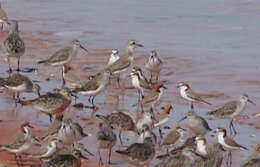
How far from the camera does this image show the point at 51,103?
45.3 ft

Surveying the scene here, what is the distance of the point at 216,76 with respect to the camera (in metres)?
18.2

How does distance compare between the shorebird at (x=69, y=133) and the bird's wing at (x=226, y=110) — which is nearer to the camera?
the shorebird at (x=69, y=133)

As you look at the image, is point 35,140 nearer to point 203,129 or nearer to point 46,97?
point 46,97

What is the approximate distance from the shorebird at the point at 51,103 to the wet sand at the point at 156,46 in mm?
268

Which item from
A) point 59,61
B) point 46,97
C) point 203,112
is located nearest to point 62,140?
point 46,97

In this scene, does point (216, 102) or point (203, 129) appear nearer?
point (203, 129)

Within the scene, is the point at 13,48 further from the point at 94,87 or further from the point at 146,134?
the point at 146,134

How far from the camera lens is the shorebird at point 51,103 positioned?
13.8 meters

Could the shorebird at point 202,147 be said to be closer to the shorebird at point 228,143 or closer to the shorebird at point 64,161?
the shorebird at point 228,143

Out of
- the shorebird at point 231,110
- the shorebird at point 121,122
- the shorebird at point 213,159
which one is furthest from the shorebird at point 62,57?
the shorebird at point 213,159

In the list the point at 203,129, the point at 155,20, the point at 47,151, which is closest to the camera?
the point at 47,151

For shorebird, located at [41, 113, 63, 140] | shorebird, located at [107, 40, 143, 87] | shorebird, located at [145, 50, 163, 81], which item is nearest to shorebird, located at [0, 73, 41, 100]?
shorebird, located at [41, 113, 63, 140]

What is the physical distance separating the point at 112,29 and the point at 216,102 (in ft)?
28.0

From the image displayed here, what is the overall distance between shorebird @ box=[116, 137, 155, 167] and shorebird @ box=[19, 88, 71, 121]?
9.29 feet
